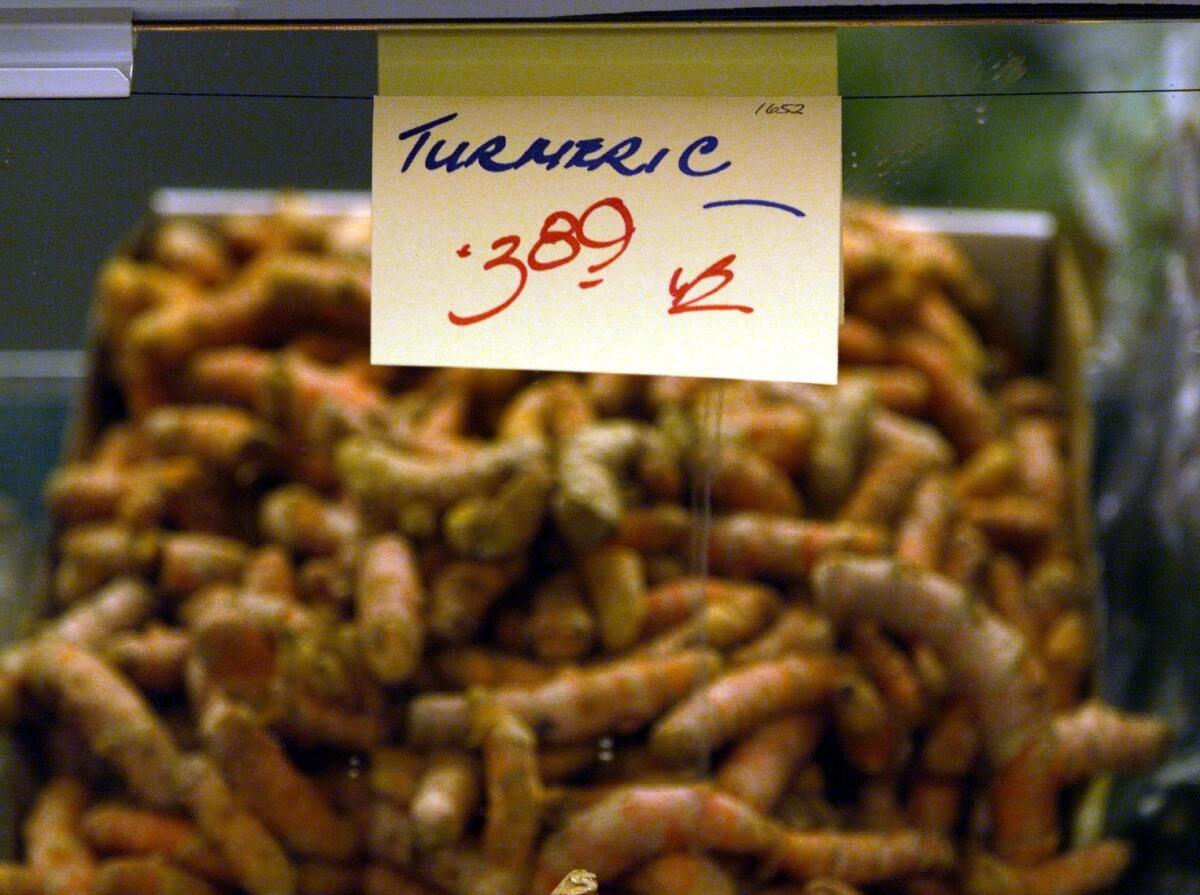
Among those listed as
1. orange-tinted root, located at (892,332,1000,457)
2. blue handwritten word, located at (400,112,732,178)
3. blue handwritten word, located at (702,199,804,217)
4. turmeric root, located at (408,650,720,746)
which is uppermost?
blue handwritten word, located at (400,112,732,178)

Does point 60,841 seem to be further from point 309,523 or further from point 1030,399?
point 1030,399

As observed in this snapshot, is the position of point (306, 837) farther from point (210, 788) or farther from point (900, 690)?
point (900, 690)

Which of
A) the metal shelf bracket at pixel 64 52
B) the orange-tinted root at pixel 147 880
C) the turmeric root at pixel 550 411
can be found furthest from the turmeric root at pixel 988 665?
A: the metal shelf bracket at pixel 64 52

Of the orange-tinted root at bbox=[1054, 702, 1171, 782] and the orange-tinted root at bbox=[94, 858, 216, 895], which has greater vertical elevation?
the orange-tinted root at bbox=[1054, 702, 1171, 782]

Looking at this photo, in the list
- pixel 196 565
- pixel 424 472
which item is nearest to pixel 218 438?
pixel 196 565

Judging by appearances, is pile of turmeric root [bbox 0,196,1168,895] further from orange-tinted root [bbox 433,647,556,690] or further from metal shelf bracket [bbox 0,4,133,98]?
metal shelf bracket [bbox 0,4,133,98]

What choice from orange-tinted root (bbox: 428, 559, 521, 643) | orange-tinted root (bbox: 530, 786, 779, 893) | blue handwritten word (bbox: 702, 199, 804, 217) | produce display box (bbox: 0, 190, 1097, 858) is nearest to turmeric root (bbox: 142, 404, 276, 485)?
produce display box (bbox: 0, 190, 1097, 858)
